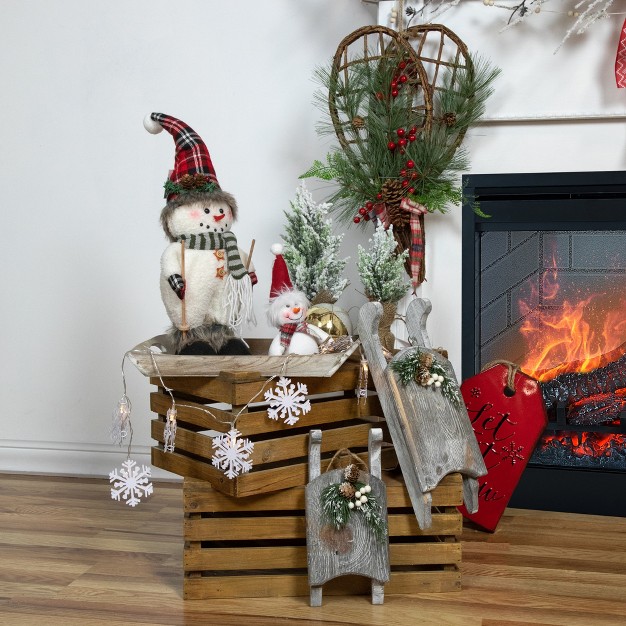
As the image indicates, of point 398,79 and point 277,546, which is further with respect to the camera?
point 398,79

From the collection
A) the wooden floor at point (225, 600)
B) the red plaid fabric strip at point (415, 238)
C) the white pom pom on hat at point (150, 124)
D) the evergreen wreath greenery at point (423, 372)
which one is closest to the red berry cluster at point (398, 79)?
the red plaid fabric strip at point (415, 238)

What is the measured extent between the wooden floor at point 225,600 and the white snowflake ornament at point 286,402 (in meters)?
0.35

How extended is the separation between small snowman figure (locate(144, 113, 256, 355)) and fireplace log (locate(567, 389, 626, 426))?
3.14 ft

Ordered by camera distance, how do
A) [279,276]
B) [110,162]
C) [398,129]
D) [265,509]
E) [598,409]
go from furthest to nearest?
[110,162] → [598,409] → [398,129] → [279,276] → [265,509]

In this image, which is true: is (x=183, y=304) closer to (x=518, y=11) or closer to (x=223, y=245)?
(x=223, y=245)

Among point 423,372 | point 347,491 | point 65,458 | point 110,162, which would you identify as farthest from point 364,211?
point 65,458

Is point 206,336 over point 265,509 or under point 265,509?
over

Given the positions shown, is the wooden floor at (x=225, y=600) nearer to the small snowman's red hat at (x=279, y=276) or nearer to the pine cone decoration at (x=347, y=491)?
the pine cone decoration at (x=347, y=491)

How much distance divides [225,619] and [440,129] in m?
1.21

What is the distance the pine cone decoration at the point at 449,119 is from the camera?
2.08 meters

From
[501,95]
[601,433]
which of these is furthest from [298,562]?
[501,95]

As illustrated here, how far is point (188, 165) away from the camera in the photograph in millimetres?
1862

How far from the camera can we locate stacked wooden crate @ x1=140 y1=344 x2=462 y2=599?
5.45 feet

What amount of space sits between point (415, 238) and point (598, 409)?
0.68m
